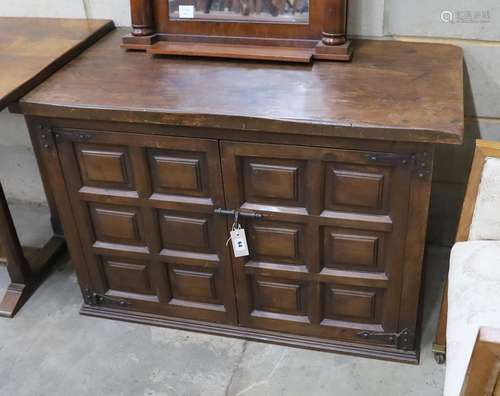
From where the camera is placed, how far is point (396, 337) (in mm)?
1734

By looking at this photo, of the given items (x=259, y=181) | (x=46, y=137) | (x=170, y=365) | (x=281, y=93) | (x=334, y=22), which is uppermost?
(x=334, y=22)

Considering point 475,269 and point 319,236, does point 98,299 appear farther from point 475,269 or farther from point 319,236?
point 475,269

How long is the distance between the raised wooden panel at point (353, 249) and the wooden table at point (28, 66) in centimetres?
90

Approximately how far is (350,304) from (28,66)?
114cm

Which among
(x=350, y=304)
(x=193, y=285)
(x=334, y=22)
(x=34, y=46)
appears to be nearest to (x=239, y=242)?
(x=193, y=285)

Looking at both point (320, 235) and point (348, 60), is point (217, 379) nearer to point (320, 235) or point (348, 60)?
point (320, 235)

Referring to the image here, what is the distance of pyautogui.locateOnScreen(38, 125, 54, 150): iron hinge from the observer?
1.59 m

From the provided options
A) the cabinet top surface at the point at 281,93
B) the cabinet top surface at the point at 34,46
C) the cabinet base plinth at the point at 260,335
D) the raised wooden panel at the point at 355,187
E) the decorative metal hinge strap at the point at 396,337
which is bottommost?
the cabinet base plinth at the point at 260,335

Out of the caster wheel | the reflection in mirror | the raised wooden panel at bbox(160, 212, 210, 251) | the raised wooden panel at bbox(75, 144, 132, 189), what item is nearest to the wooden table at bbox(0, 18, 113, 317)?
the raised wooden panel at bbox(75, 144, 132, 189)

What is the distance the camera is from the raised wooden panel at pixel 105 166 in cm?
159

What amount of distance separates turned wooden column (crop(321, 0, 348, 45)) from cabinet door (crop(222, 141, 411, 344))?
408 millimetres

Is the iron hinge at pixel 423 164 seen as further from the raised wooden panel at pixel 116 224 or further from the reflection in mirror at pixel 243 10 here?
the raised wooden panel at pixel 116 224

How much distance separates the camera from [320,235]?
1.58m

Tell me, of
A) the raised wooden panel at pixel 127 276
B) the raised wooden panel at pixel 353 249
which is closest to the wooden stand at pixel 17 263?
the raised wooden panel at pixel 127 276
